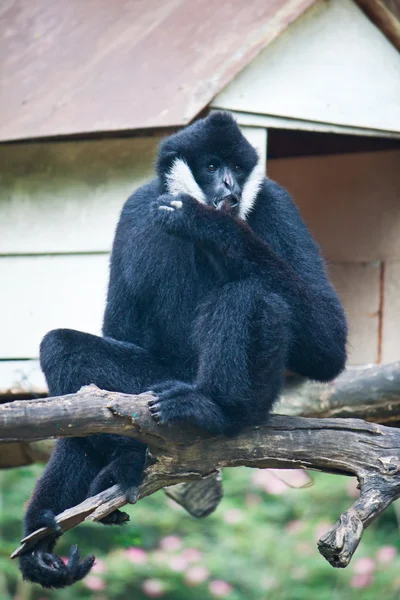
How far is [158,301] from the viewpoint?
5.20 meters

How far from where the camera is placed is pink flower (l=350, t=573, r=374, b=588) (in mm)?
9191

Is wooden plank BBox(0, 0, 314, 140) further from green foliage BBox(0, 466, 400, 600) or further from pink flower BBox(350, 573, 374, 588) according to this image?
pink flower BBox(350, 573, 374, 588)

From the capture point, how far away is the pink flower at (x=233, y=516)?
10.1 m

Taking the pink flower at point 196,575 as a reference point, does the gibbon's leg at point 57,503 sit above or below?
above

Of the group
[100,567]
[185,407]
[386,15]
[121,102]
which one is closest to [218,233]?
[185,407]

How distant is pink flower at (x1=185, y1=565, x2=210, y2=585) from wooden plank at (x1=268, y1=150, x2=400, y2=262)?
12.1 ft

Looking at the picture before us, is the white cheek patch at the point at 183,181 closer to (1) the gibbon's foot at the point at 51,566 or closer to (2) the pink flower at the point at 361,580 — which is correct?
(1) the gibbon's foot at the point at 51,566

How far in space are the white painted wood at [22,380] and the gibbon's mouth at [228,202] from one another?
2249mm

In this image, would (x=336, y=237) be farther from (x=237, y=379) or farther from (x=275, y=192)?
(x=237, y=379)

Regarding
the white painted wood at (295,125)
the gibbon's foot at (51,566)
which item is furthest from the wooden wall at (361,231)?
the gibbon's foot at (51,566)

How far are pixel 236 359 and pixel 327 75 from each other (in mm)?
3217

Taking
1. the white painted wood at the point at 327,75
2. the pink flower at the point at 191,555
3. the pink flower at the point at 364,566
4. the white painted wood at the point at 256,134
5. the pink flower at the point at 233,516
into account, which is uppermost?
the white painted wood at the point at 327,75

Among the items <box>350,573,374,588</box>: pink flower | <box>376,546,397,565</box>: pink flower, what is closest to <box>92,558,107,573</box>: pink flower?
<box>350,573,374,588</box>: pink flower

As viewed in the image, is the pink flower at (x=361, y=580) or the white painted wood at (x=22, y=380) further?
the pink flower at (x=361, y=580)
